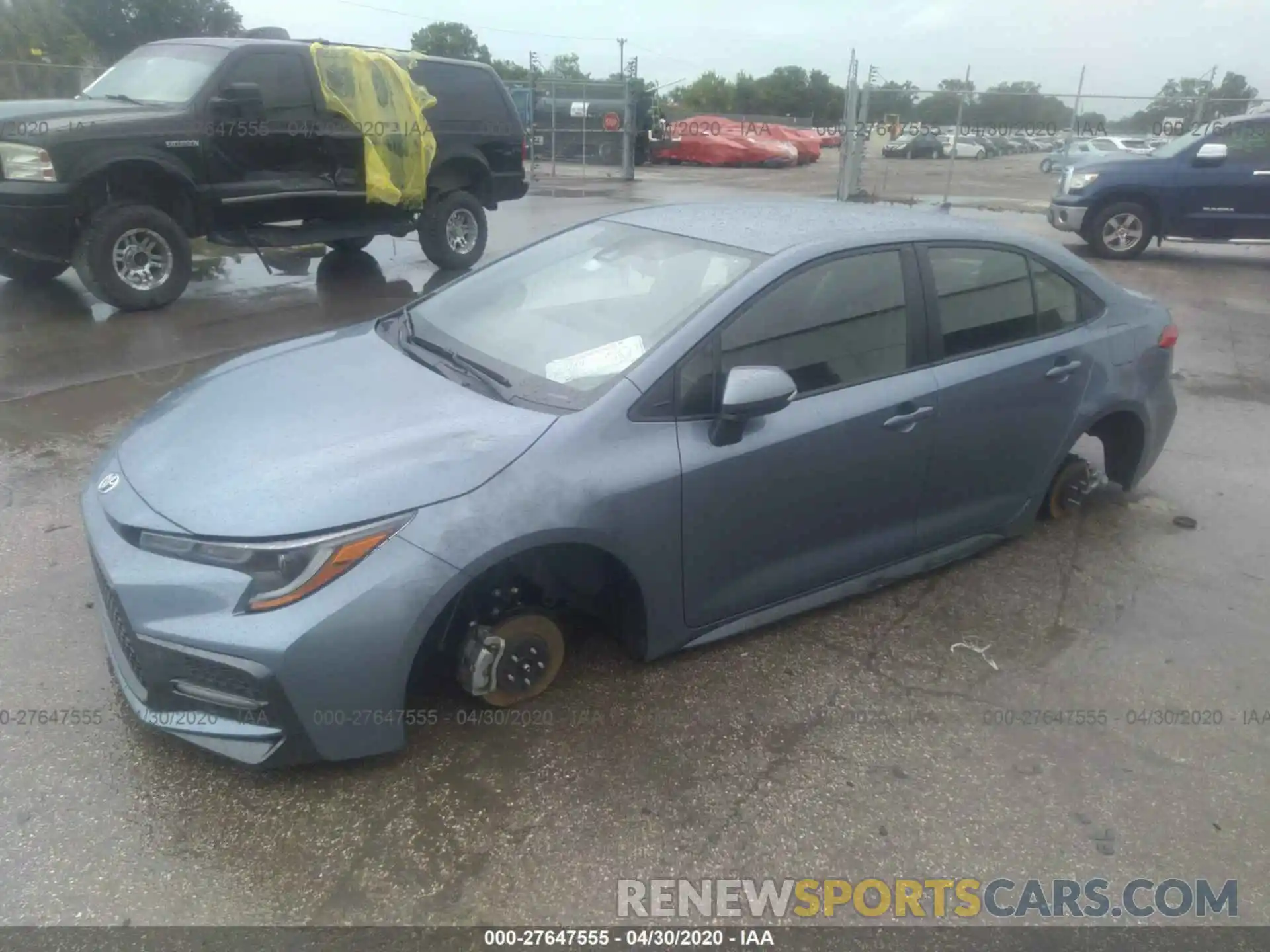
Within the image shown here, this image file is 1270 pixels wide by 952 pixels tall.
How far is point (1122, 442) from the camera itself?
470 centimetres

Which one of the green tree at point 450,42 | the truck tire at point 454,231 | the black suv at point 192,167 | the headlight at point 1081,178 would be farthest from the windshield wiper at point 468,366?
the green tree at point 450,42

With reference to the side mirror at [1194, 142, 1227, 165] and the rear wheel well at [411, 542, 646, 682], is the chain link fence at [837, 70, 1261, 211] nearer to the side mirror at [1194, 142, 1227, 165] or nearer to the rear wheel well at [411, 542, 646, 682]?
the side mirror at [1194, 142, 1227, 165]

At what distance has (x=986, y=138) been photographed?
125ft

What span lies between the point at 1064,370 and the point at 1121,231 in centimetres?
961

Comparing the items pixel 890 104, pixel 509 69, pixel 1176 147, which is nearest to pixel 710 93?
pixel 509 69

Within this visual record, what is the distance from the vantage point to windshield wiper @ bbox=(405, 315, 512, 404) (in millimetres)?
3189

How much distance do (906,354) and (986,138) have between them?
128 ft

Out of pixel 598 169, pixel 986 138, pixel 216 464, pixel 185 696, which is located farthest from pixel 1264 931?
pixel 986 138

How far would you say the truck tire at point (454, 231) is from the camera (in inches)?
390

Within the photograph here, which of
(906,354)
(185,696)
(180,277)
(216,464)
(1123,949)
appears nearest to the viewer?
(1123,949)

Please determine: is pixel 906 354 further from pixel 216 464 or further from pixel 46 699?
pixel 46 699

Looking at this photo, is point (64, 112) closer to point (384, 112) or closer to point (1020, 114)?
point (384, 112)

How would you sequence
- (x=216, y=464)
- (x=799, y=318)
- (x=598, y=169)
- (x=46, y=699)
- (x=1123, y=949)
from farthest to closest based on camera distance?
1. (x=598, y=169)
2. (x=799, y=318)
3. (x=46, y=699)
4. (x=216, y=464)
5. (x=1123, y=949)

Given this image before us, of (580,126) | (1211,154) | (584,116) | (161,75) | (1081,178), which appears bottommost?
(580,126)
